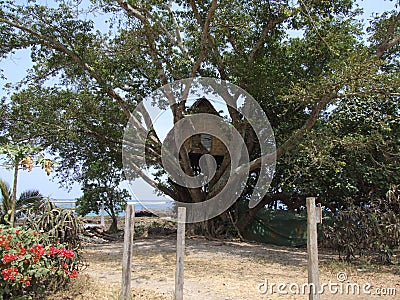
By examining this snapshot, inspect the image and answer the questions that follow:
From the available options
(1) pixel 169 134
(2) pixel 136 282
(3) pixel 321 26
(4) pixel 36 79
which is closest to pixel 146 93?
(1) pixel 169 134

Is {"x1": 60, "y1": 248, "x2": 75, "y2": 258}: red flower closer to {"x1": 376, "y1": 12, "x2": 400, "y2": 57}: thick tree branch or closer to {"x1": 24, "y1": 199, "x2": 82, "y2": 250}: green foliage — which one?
{"x1": 24, "y1": 199, "x2": 82, "y2": 250}: green foliage

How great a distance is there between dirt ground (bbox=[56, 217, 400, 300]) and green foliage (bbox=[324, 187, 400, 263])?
0.35 metres

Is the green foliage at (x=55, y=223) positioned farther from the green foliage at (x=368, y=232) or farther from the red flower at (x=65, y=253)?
the green foliage at (x=368, y=232)

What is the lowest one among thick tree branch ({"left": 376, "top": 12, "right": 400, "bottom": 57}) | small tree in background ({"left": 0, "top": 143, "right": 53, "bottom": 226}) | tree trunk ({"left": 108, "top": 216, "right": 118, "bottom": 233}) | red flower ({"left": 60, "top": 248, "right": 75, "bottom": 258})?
tree trunk ({"left": 108, "top": 216, "right": 118, "bottom": 233})

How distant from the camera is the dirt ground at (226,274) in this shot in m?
4.75

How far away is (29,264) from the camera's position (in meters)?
3.74

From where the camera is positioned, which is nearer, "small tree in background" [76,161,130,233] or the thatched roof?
the thatched roof

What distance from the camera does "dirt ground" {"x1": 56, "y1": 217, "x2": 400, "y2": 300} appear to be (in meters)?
4.75

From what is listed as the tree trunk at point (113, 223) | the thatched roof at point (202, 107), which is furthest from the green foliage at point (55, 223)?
the tree trunk at point (113, 223)

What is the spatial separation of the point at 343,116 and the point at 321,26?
2874mm

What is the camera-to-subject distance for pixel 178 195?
12.4m

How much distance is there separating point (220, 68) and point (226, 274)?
644cm

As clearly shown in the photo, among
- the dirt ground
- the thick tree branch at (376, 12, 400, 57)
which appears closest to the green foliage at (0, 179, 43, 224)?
the dirt ground

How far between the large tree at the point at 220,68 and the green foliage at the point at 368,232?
1.16 meters
